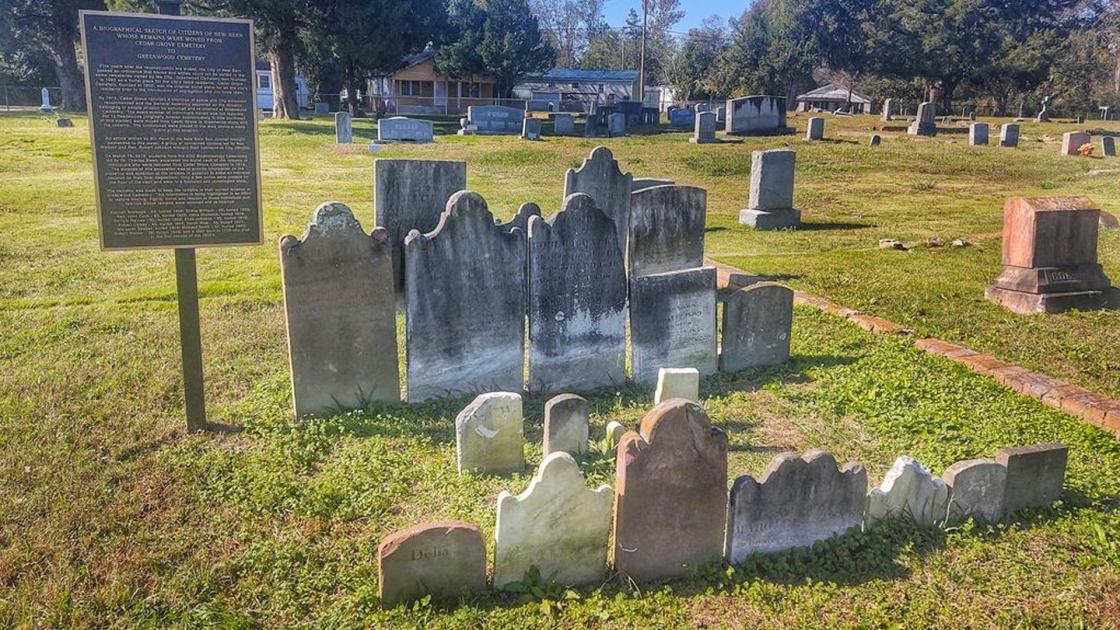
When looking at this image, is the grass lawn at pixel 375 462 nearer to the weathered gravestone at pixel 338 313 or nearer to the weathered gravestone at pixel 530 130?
the weathered gravestone at pixel 338 313

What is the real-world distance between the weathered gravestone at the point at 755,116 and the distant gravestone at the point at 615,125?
13.7 ft

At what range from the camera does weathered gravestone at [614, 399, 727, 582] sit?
390 cm

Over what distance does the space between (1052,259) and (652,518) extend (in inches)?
291

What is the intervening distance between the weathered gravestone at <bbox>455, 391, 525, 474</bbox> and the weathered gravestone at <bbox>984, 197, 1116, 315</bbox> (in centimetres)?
660

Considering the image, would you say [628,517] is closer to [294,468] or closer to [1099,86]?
[294,468]

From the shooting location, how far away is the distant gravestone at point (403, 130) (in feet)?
93.4

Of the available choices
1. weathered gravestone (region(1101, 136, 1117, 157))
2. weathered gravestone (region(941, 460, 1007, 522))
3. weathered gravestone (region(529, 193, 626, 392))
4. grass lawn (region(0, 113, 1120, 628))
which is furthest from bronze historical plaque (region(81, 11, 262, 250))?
weathered gravestone (region(1101, 136, 1117, 157))

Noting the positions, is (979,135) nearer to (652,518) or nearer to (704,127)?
(704,127)

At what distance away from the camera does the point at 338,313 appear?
5.93 metres

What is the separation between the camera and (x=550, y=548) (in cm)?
397

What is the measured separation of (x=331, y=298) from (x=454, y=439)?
4.28 ft

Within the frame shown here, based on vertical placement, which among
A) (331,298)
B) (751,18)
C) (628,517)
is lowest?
(628,517)

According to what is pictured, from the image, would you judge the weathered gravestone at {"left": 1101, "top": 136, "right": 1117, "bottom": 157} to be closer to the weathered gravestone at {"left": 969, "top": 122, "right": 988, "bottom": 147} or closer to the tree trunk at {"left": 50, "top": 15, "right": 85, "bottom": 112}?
the weathered gravestone at {"left": 969, "top": 122, "right": 988, "bottom": 147}

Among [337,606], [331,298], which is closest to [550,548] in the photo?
[337,606]
